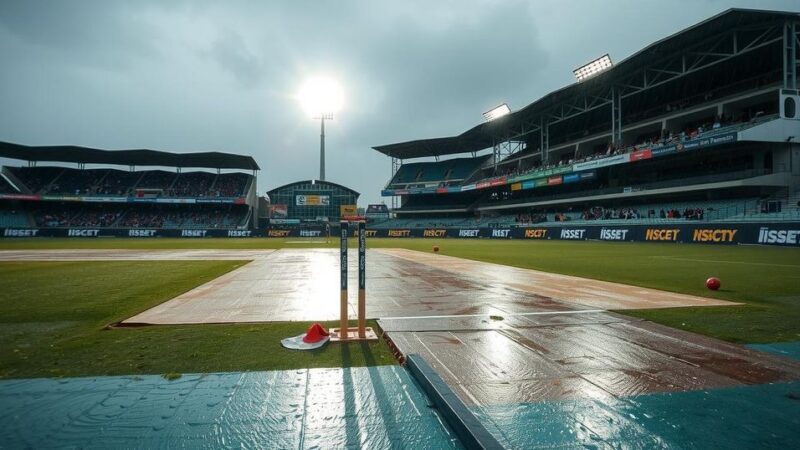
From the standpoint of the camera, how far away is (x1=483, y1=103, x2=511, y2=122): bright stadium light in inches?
2559

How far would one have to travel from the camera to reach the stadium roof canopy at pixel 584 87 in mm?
32688

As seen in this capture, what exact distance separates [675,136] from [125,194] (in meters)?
80.2

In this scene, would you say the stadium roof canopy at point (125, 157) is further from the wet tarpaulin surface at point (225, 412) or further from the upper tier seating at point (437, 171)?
the wet tarpaulin surface at point (225, 412)

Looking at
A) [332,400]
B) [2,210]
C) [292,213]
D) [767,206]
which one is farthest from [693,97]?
[2,210]

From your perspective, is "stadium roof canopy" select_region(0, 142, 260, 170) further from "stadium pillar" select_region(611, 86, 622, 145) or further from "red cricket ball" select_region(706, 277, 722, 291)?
"red cricket ball" select_region(706, 277, 722, 291)

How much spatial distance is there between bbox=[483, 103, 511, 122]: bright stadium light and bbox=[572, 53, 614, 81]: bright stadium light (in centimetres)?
1488

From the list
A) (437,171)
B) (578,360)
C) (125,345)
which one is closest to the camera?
(578,360)

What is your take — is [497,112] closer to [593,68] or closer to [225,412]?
[593,68]

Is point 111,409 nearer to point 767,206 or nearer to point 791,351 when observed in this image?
point 791,351

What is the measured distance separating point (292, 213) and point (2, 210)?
45.7 meters

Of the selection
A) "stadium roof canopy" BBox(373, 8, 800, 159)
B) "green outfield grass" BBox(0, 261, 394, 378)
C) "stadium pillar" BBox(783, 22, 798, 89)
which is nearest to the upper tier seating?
"stadium roof canopy" BBox(373, 8, 800, 159)

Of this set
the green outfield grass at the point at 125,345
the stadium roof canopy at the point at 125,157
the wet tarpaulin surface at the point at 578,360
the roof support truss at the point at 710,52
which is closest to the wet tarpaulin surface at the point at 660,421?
the wet tarpaulin surface at the point at 578,360

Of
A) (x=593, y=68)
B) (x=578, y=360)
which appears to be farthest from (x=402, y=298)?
(x=593, y=68)

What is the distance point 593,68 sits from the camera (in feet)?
159
